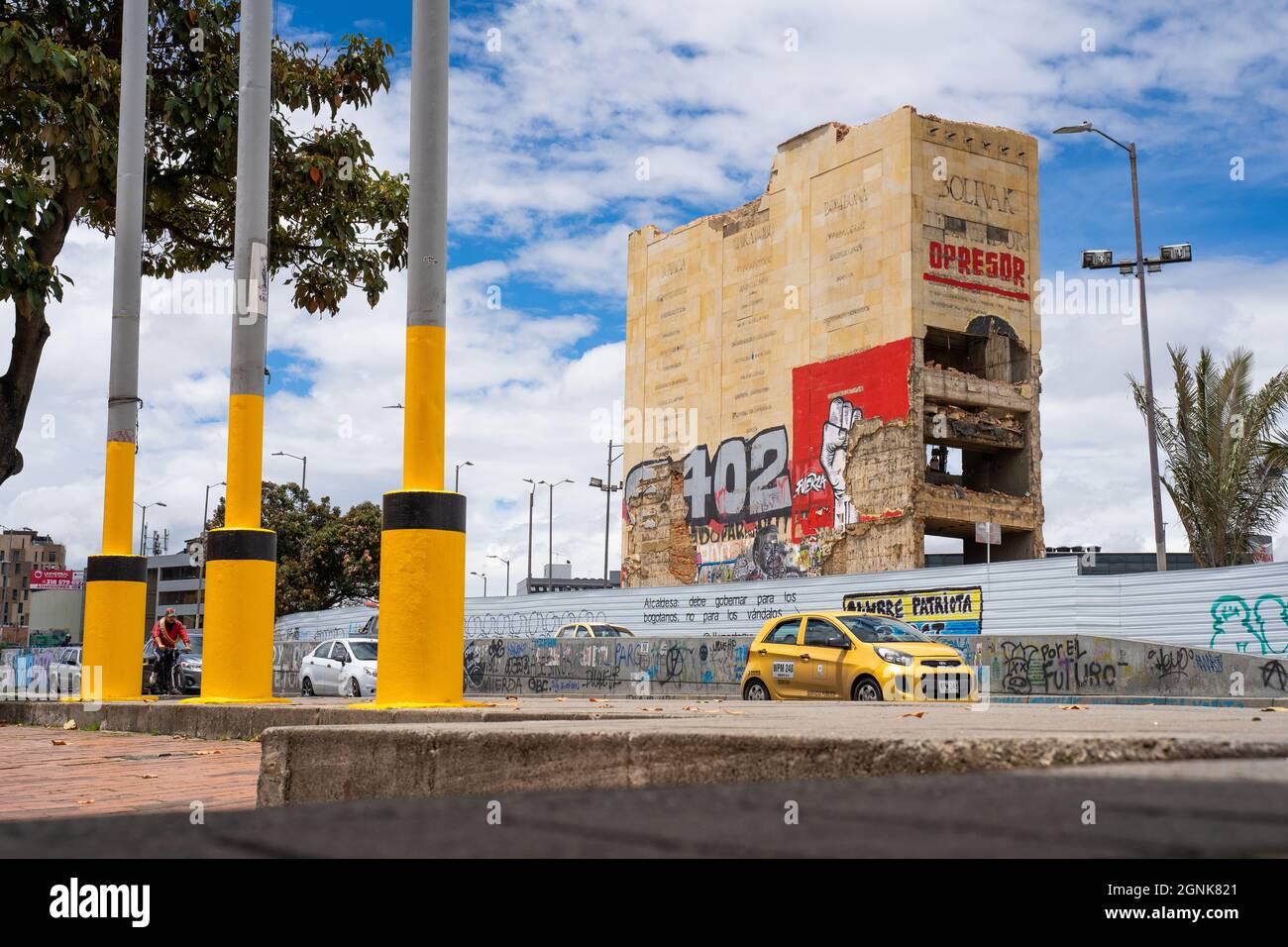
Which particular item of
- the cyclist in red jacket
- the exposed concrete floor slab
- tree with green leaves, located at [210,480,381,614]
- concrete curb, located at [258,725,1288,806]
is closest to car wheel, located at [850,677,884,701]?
concrete curb, located at [258,725,1288,806]

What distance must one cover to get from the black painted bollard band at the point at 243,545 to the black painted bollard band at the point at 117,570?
350 cm

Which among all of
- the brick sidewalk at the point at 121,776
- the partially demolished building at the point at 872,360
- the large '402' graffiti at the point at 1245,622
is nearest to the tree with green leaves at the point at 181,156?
the brick sidewalk at the point at 121,776

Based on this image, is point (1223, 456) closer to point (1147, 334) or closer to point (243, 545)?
point (1147, 334)

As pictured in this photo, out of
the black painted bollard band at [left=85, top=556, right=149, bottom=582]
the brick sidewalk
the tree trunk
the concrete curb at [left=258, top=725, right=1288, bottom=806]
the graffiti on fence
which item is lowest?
the graffiti on fence

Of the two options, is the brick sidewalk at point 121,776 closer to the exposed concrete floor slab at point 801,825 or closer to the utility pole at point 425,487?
the utility pole at point 425,487

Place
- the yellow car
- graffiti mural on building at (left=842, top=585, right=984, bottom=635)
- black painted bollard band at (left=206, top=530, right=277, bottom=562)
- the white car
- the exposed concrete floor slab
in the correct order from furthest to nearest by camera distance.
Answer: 1. graffiti mural on building at (left=842, top=585, right=984, bottom=635)
2. the white car
3. the yellow car
4. black painted bollard band at (left=206, top=530, right=277, bottom=562)
5. the exposed concrete floor slab

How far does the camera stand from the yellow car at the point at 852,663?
15.6 metres

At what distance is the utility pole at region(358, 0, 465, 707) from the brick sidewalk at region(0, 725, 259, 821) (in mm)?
1079

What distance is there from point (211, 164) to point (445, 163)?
697 cm

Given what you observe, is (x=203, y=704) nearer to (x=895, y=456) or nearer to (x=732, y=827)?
(x=732, y=827)

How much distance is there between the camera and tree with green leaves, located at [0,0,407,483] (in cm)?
1179

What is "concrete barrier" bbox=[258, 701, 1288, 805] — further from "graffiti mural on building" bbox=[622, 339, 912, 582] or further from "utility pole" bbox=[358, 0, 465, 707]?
"graffiti mural on building" bbox=[622, 339, 912, 582]
